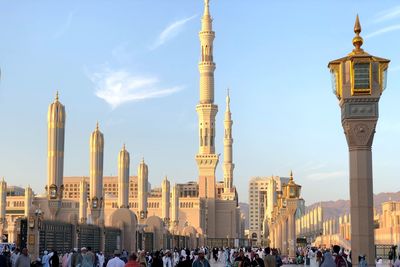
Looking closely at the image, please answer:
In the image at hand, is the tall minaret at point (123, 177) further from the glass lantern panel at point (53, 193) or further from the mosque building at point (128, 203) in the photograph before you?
the glass lantern panel at point (53, 193)

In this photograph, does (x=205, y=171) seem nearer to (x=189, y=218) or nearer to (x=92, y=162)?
(x=189, y=218)

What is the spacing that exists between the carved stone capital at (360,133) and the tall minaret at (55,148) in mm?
21010

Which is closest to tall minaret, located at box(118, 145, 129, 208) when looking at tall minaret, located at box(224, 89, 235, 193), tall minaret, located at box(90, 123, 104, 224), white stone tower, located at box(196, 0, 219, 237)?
tall minaret, located at box(90, 123, 104, 224)

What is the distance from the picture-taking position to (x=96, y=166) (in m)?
40.6

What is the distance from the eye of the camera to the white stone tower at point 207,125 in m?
102

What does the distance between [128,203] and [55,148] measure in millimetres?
13867

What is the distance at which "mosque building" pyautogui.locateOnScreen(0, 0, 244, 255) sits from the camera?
33375mm

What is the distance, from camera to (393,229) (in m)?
71.2

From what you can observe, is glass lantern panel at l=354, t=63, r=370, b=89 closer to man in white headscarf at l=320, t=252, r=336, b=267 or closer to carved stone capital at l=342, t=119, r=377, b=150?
carved stone capital at l=342, t=119, r=377, b=150

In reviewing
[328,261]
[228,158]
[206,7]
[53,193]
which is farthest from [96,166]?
[228,158]

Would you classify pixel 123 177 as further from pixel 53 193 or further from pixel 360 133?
pixel 360 133

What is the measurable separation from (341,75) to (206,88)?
278ft

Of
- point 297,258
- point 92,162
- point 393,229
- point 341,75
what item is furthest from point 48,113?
point 393,229

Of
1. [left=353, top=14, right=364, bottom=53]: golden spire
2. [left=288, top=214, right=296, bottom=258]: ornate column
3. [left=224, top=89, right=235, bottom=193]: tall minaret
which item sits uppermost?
[left=224, top=89, right=235, bottom=193]: tall minaret
